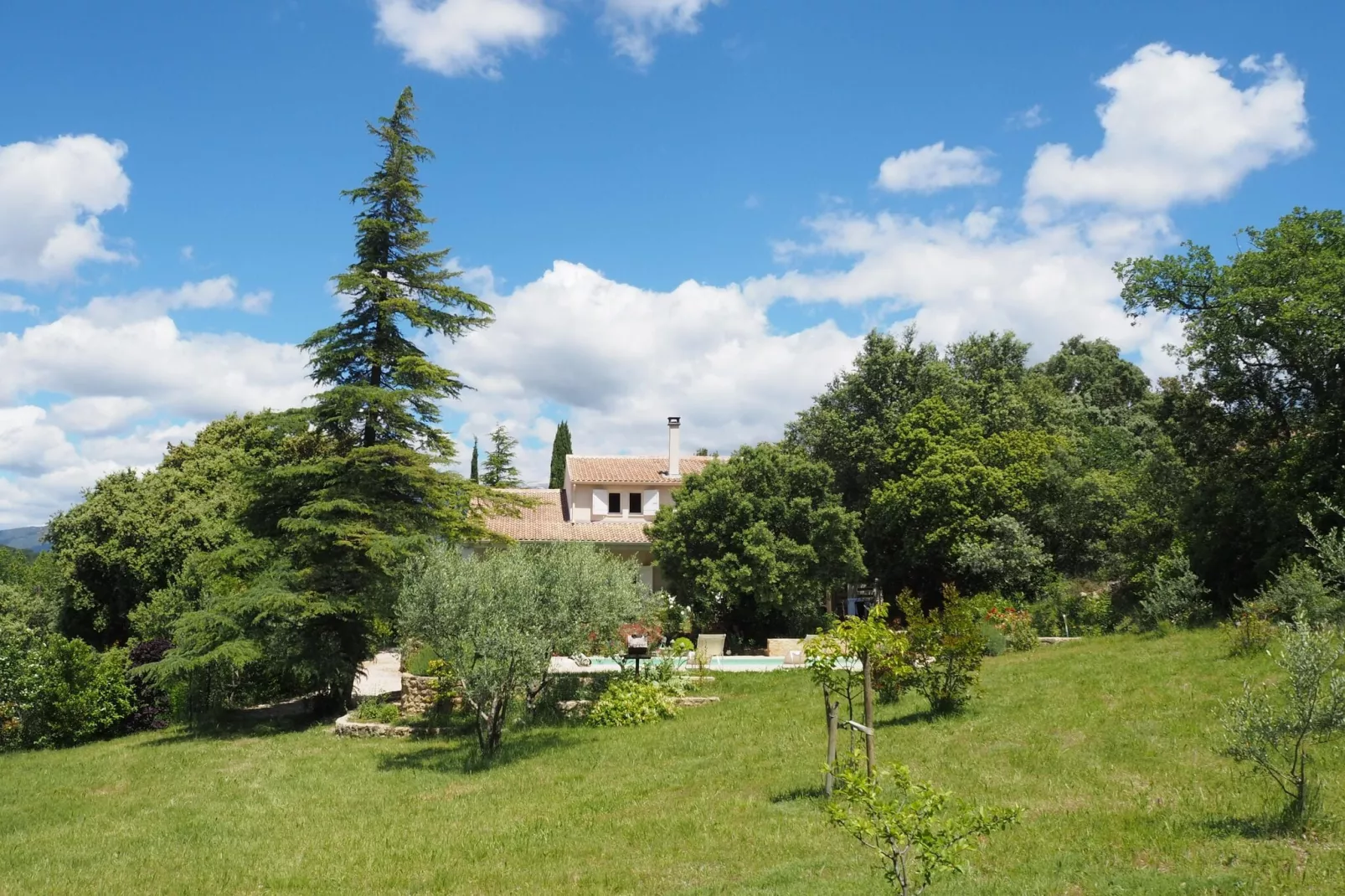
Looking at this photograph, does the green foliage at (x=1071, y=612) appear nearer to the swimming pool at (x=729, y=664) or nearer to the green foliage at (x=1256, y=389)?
the green foliage at (x=1256, y=389)

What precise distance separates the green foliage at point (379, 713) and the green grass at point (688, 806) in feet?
3.74

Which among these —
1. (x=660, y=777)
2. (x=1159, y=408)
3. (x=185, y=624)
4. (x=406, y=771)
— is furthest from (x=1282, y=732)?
(x=1159, y=408)

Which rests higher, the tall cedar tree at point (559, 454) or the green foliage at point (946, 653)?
the tall cedar tree at point (559, 454)

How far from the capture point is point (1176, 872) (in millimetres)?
7434

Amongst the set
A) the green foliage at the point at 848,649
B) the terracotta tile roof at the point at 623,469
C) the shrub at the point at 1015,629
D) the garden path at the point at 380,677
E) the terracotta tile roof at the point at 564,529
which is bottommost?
the garden path at the point at 380,677

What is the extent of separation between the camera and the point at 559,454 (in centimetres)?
5709

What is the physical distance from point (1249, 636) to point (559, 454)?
44.7 metres

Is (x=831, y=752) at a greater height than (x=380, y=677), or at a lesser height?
greater

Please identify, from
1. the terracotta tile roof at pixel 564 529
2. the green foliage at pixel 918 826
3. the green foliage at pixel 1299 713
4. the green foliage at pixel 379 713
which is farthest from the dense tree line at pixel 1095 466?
the green foliage at pixel 918 826

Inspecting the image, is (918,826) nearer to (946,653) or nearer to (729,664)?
(946,653)

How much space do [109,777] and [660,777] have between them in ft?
35.4

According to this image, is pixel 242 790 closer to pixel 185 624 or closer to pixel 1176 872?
pixel 185 624

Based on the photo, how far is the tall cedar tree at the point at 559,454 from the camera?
2199 inches

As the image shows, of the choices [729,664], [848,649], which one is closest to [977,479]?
[729,664]
